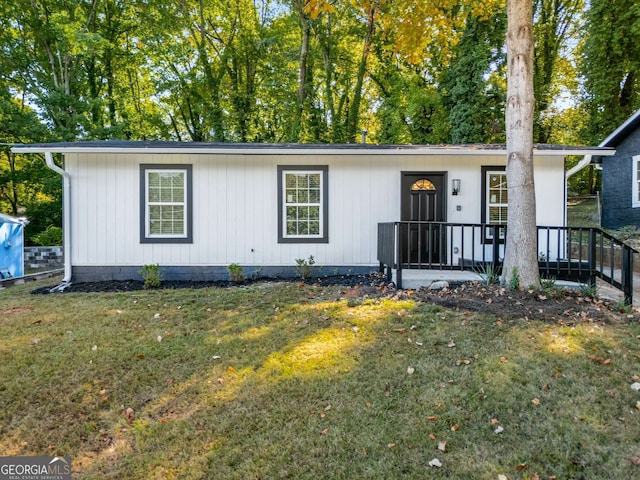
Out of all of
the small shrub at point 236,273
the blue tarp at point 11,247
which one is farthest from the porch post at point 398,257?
the blue tarp at point 11,247

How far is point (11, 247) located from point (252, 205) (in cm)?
587

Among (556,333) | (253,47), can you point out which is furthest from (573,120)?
(556,333)

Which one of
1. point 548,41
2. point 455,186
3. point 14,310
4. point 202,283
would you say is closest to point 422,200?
point 455,186

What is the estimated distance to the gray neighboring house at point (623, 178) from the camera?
1154 cm

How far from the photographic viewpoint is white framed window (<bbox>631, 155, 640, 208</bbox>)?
11.5 meters

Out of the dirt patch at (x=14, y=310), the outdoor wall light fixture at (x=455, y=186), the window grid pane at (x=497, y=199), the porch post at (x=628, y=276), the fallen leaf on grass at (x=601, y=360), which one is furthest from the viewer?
the window grid pane at (x=497, y=199)

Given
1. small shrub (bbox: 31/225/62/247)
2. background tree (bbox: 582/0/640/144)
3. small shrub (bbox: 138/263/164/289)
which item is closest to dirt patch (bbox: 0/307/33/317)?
small shrub (bbox: 138/263/164/289)

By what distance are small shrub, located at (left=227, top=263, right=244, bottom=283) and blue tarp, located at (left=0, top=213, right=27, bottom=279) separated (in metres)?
5.28

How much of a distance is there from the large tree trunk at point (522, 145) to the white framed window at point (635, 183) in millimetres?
9757

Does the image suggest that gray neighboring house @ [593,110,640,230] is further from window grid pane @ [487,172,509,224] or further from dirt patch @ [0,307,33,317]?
dirt patch @ [0,307,33,317]

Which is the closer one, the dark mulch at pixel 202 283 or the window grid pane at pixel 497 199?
the dark mulch at pixel 202 283

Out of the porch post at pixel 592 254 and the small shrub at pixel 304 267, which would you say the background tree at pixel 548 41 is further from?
the small shrub at pixel 304 267

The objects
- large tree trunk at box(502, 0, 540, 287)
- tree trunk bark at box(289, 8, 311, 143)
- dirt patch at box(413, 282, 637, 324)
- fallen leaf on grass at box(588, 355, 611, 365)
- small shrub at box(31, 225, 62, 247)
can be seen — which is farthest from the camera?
tree trunk bark at box(289, 8, 311, 143)

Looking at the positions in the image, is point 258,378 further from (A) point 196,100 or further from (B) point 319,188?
(A) point 196,100
